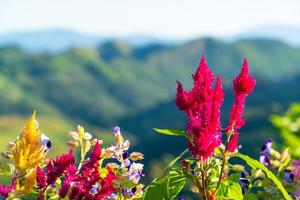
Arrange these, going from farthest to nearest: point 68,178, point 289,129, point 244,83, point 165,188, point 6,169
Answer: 1. point 289,129
2. point 165,188
3. point 6,169
4. point 244,83
5. point 68,178

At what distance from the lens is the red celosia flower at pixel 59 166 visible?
1.83 meters

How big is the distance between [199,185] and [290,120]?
20.6ft

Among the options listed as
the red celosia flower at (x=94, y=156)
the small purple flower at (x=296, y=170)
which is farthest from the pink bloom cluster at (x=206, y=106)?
the small purple flower at (x=296, y=170)

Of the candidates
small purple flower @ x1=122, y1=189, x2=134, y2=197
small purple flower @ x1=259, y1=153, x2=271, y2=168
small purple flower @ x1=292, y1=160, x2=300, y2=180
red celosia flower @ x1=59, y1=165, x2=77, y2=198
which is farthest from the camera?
small purple flower @ x1=259, y1=153, x2=271, y2=168

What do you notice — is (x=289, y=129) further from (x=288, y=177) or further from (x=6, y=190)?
(x=6, y=190)

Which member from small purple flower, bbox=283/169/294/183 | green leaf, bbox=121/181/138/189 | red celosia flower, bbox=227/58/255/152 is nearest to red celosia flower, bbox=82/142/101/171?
green leaf, bbox=121/181/138/189

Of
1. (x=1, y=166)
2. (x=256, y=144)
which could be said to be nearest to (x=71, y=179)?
(x=1, y=166)

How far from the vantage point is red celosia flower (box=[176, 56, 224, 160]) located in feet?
6.24

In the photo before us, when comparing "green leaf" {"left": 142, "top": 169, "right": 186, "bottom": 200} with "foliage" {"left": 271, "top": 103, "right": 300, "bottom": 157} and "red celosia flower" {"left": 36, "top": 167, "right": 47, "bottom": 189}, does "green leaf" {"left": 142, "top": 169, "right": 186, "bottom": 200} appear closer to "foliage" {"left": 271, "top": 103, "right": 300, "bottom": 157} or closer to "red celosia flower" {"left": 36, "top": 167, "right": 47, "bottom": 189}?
"red celosia flower" {"left": 36, "top": 167, "right": 47, "bottom": 189}

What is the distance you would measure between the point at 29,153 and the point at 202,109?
0.62 meters

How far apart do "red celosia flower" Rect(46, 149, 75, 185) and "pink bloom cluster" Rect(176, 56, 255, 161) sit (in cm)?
44

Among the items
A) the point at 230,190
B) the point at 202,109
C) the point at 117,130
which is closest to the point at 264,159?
the point at 230,190

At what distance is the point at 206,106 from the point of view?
6.27 feet

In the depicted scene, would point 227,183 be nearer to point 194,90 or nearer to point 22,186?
point 194,90
